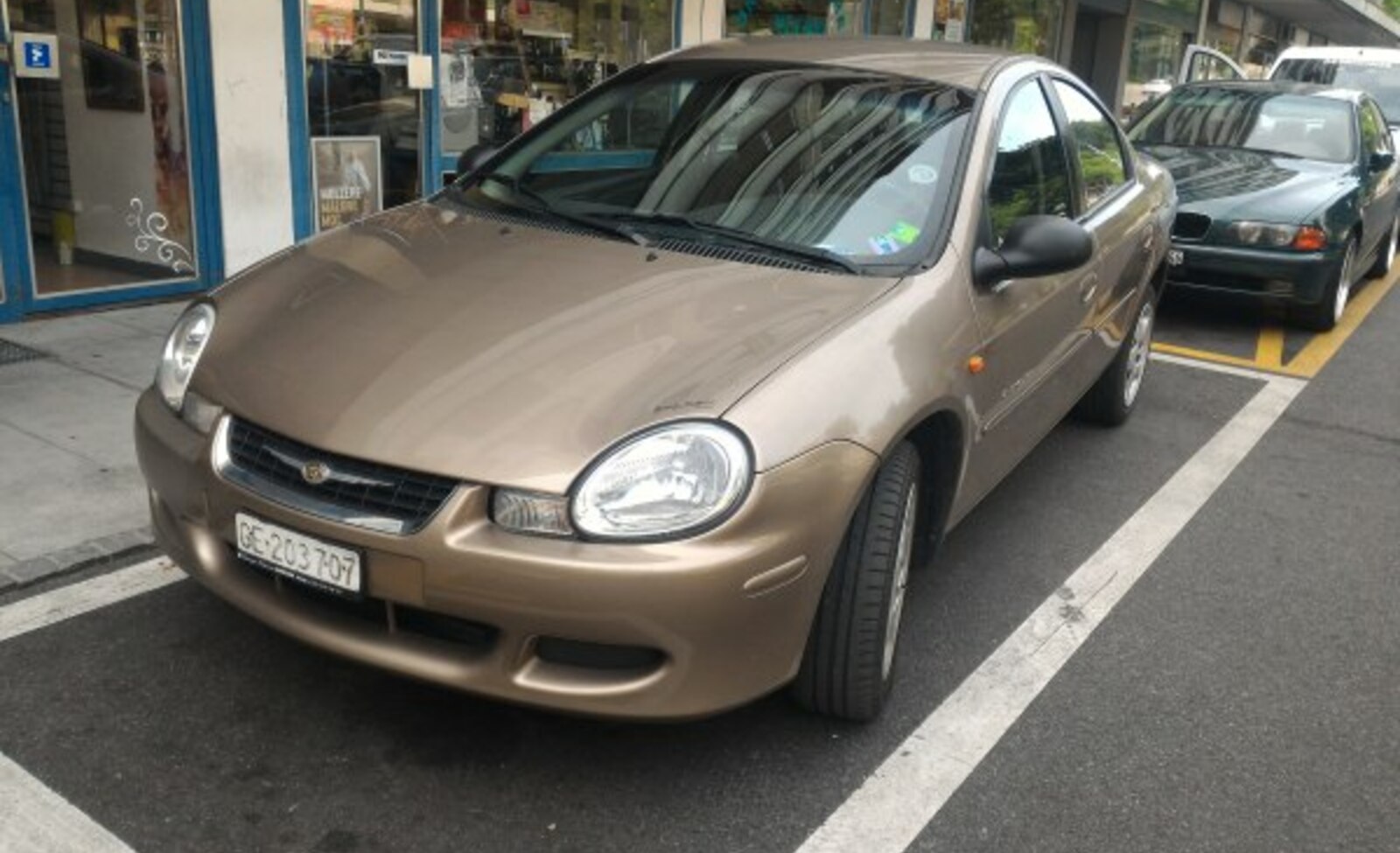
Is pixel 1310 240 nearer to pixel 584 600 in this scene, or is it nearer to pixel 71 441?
pixel 584 600

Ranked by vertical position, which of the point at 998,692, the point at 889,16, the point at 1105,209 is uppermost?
the point at 889,16

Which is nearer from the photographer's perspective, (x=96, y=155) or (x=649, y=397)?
(x=649, y=397)

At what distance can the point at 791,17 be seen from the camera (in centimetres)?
1113

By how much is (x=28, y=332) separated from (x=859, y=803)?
4841mm

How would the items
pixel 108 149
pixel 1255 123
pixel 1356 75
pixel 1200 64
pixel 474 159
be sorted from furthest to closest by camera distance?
pixel 1356 75 → pixel 1200 64 → pixel 1255 123 → pixel 108 149 → pixel 474 159

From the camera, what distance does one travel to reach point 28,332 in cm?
579

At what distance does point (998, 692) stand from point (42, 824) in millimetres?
2179

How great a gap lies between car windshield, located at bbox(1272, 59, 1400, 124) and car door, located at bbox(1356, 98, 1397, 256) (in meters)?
2.94

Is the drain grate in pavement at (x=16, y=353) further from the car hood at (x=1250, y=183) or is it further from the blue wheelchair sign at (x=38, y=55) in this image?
the car hood at (x=1250, y=183)

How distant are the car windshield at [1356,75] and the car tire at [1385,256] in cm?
215

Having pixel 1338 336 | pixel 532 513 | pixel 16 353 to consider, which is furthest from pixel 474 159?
pixel 1338 336

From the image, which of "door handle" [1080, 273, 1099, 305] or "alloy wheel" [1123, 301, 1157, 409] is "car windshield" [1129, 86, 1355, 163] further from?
"door handle" [1080, 273, 1099, 305]

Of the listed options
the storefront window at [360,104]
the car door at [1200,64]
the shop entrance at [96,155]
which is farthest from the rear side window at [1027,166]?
the car door at [1200,64]

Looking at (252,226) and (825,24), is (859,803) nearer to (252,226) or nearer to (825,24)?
(252,226)
